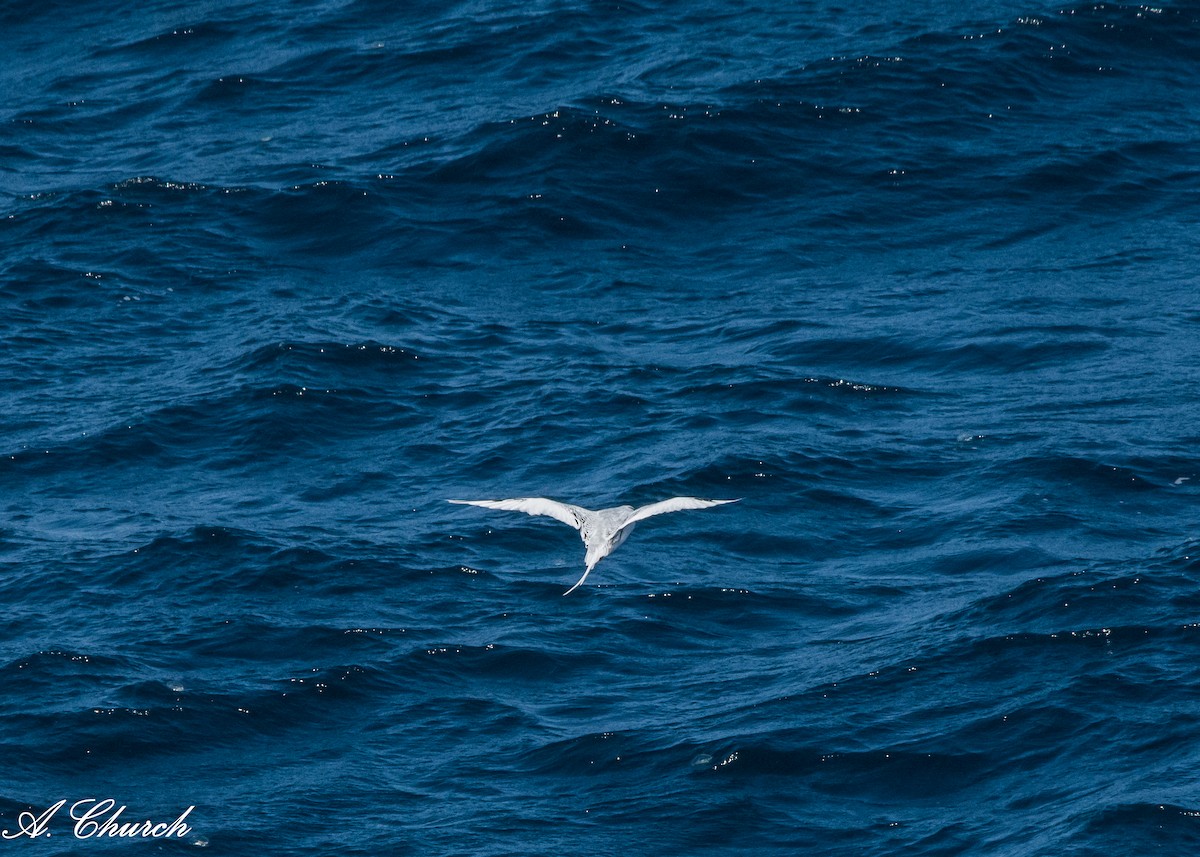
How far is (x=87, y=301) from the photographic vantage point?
134ft

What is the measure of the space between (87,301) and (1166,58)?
982 inches

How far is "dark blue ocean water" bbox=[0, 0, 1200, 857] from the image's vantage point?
90.4 ft

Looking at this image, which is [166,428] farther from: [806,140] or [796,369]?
[806,140]

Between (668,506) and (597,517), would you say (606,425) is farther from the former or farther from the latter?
(668,506)

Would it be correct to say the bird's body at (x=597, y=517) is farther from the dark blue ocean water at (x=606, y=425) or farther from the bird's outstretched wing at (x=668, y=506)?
the dark blue ocean water at (x=606, y=425)

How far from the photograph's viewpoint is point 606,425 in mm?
35969

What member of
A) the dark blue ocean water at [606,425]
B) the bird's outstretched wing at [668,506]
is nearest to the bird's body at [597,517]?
the bird's outstretched wing at [668,506]

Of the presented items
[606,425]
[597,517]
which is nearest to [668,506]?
[597,517]

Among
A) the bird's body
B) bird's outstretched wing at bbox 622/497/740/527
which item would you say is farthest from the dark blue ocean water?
bird's outstretched wing at bbox 622/497/740/527

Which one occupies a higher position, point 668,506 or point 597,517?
point 668,506

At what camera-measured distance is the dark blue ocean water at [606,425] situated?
27562 mm

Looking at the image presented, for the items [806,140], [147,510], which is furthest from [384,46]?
[147,510]

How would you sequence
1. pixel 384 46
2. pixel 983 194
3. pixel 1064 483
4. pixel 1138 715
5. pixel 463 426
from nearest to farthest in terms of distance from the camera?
pixel 1138 715 → pixel 1064 483 → pixel 463 426 → pixel 983 194 → pixel 384 46

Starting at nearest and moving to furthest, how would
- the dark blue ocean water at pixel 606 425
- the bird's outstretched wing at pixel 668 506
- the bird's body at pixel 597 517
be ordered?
the bird's outstretched wing at pixel 668 506 → the bird's body at pixel 597 517 → the dark blue ocean water at pixel 606 425
